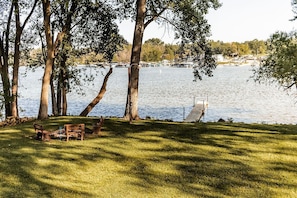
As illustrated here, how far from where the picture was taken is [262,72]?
97.0 ft

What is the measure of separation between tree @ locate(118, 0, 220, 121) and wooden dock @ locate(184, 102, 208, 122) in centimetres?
1347

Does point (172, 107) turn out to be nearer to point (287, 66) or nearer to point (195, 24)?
point (195, 24)

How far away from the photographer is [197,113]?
39062 millimetres

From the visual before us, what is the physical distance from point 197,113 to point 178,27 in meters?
20.2

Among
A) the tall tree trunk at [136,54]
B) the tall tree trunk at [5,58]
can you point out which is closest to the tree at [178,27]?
the tall tree trunk at [136,54]

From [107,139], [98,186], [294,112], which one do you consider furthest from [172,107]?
[98,186]

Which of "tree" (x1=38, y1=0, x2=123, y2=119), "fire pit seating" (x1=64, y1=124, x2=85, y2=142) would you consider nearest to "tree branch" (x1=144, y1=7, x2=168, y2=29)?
"tree" (x1=38, y1=0, x2=123, y2=119)

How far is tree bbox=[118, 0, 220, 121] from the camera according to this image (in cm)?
1689

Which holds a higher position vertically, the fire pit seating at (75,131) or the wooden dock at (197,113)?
the fire pit seating at (75,131)

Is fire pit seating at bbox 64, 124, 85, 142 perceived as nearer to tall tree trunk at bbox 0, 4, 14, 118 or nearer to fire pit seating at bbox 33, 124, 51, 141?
fire pit seating at bbox 33, 124, 51, 141

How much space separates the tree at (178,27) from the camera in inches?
665

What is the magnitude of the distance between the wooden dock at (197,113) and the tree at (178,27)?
530 inches

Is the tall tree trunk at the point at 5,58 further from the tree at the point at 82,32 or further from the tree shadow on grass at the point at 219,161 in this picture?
the tree shadow on grass at the point at 219,161

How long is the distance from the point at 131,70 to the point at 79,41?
9.48m
